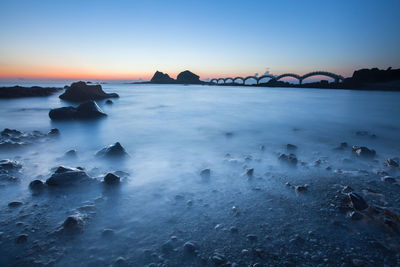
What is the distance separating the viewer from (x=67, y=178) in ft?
9.74

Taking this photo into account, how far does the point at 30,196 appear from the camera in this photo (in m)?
2.68

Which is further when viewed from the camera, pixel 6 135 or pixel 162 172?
pixel 6 135

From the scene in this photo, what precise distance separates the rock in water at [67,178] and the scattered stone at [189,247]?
2.11 m

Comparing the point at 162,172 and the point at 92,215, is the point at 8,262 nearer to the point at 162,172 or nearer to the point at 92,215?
the point at 92,215

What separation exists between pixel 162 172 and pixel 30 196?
1994 mm

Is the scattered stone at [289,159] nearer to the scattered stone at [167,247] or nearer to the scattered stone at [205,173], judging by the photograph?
the scattered stone at [205,173]

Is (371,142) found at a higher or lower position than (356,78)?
lower

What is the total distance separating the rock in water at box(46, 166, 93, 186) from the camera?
9.55ft

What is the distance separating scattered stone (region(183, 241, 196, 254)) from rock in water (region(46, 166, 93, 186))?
211 centimetres

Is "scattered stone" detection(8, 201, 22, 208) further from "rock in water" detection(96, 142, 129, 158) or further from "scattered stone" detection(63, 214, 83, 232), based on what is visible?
"rock in water" detection(96, 142, 129, 158)

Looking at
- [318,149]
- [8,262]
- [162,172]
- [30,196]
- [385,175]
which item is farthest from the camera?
[318,149]

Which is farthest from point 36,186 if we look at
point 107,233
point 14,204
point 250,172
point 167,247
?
point 250,172

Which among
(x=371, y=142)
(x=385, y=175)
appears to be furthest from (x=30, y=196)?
Answer: (x=371, y=142)

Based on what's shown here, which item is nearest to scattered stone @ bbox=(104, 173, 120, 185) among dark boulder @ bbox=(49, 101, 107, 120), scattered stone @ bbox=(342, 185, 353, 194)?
scattered stone @ bbox=(342, 185, 353, 194)
